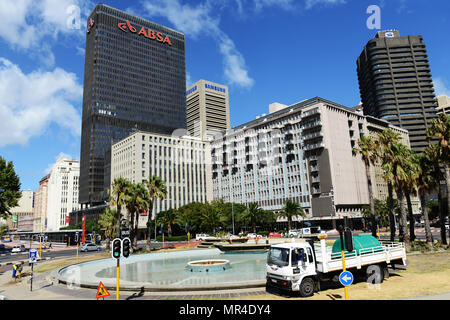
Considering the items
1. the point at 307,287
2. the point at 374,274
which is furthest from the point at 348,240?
the point at 374,274

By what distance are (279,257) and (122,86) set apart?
177m

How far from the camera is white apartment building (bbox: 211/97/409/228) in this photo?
99312 millimetres

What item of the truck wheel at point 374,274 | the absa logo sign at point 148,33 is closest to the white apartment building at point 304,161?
the truck wheel at point 374,274

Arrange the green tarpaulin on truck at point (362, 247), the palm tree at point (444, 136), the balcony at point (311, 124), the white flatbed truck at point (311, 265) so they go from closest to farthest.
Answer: the white flatbed truck at point (311, 265) < the green tarpaulin on truck at point (362, 247) < the palm tree at point (444, 136) < the balcony at point (311, 124)

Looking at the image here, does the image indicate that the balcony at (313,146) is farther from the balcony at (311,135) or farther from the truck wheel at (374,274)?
the truck wheel at (374,274)

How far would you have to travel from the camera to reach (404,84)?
185375 mm

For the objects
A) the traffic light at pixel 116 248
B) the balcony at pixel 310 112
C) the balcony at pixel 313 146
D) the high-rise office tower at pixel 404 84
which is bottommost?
the traffic light at pixel 116 248

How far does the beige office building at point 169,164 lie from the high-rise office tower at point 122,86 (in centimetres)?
3441

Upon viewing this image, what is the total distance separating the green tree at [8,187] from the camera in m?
56.4

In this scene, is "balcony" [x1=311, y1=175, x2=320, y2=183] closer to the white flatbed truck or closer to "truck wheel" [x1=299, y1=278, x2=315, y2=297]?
the white flatbed truck

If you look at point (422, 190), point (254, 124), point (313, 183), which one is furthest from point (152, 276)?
point (254, 124)

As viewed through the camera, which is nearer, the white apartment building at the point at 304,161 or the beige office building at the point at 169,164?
the white apartment building at the point at 304,161
